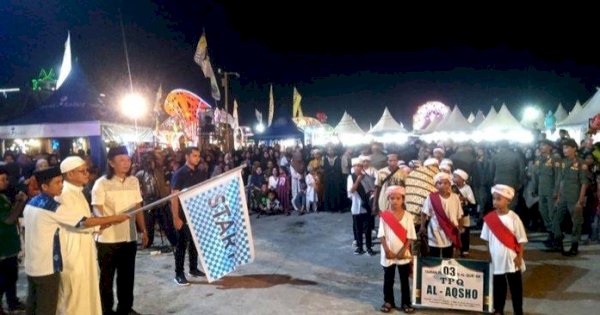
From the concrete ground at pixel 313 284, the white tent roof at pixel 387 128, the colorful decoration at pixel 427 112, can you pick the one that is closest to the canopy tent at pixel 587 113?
the white tent roof at pixel 387 128

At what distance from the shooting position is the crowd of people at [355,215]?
4.44m

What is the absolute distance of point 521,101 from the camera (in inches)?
2500

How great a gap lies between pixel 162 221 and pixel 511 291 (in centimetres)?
713

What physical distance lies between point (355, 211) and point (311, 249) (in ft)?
4.14

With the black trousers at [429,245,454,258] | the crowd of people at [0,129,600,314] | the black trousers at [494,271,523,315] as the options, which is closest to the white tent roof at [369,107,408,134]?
the crowd of people at [0,129,600,314]

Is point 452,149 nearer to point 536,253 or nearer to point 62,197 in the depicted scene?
point 536,253

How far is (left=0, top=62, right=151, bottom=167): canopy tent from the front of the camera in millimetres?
15430

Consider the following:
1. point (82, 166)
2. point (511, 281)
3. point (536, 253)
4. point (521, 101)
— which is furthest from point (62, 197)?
point (521, 101)

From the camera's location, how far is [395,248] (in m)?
5.85

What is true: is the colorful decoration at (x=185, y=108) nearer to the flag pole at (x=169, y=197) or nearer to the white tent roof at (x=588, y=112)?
the white tent roof at (x=588, y=112)

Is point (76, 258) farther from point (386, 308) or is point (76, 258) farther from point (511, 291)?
point (511, 291)

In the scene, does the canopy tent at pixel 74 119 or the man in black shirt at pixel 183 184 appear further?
the canopy tent at pixel 74 119

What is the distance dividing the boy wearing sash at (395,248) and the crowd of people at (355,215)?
1 centimetres

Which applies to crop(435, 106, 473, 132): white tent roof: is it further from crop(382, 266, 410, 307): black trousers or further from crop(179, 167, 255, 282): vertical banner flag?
crop(179, 167, 255, 282): vertical banner flag
